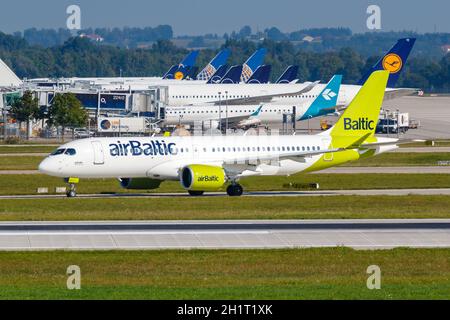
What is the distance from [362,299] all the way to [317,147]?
37968mm

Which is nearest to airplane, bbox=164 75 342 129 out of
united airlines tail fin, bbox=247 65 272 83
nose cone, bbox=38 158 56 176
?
united airlines tail fin, bbox=247 65 272 83

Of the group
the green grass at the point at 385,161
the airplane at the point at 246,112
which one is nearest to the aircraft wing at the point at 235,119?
the airplane at the point at 246,112

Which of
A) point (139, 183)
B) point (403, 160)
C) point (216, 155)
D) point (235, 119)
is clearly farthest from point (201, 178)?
point (235, 119)

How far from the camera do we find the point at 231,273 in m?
37.4

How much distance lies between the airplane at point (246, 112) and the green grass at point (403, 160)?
38.9 meters

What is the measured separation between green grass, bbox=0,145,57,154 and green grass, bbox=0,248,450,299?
213 feet

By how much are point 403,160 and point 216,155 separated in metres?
29.0

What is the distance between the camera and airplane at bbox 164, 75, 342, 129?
442 ft

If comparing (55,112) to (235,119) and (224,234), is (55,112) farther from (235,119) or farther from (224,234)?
(224,234)

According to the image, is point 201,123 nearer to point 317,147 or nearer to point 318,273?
point 317,147

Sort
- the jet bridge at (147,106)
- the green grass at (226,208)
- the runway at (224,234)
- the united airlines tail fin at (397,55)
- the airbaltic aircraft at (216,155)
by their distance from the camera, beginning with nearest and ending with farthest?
the runway at (224,234) < the green grass at (226,208) < the airbaltic aircraft at (216,155) < the united airlines tail fin at (397,55) < the jet bridge at (147,106)

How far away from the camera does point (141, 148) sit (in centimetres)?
6488

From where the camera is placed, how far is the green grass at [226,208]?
53188 mm

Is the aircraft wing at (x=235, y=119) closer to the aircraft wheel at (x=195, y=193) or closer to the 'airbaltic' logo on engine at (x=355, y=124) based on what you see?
the 'airbaltic' logo on engine at (x=355, y=124)
